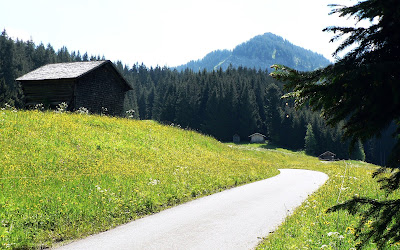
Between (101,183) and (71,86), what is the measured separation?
70.6 feet

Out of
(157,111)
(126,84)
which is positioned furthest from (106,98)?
(157,111)

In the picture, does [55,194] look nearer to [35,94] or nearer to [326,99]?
[326,99]

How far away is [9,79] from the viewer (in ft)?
382

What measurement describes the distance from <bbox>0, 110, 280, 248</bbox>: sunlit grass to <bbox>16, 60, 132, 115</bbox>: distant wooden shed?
304 inches

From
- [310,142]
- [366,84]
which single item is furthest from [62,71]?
[310,142]

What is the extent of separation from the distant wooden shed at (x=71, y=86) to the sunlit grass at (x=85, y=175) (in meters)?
7.72

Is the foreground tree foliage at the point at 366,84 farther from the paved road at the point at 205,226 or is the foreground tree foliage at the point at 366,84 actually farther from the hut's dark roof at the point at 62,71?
the hut's dark roof at the point at 62,71

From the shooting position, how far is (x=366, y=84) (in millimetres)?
2740

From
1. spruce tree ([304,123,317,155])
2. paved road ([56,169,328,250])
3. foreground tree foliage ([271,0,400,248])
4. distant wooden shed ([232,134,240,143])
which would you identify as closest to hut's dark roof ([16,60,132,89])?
paved road ([56,169,328,250])

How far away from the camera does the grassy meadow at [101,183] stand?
8133 millimetres

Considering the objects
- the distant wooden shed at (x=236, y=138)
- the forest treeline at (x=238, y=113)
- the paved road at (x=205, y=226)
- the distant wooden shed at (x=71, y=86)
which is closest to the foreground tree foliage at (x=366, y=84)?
the paved road at (x=205, y=226)

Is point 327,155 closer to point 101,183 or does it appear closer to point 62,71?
point 62,71

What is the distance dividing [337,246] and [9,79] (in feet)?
443

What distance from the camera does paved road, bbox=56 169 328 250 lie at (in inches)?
305
